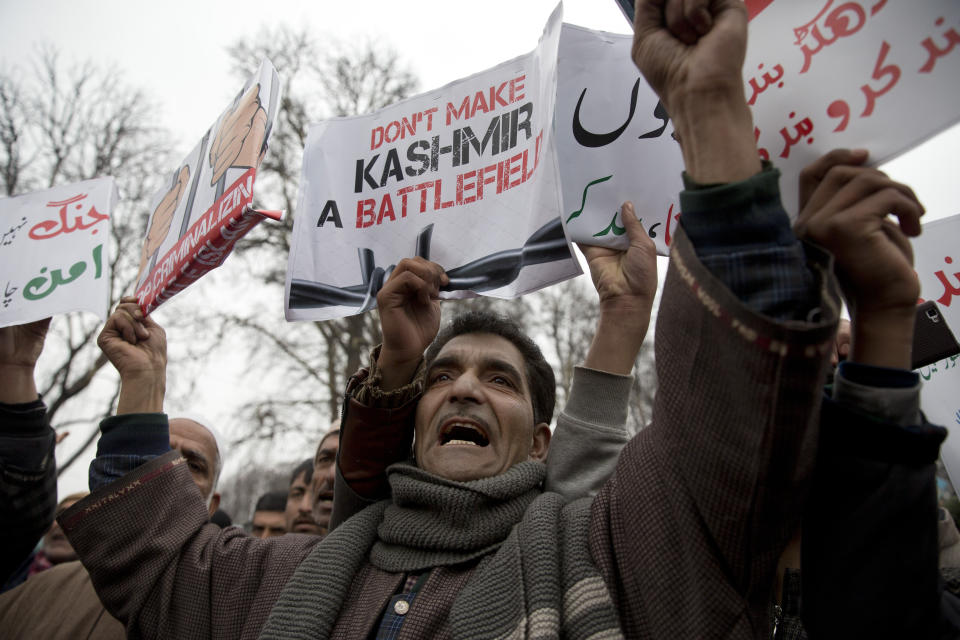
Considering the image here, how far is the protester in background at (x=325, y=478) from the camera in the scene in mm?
3682

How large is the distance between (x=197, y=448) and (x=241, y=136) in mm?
1463

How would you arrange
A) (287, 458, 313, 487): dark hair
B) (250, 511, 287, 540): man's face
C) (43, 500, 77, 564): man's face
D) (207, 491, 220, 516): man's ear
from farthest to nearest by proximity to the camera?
1. (250, 511, 287, 540): man's face
2. (287, 458, 313, 487): dark hair
3. (43, 500, 77, 564): man's face
4. (207, 491, 220, 516): man's ear

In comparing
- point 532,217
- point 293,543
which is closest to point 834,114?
point 532,217

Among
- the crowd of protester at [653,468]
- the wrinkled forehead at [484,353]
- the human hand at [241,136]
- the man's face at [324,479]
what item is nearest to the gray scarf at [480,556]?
the crowd of protester at [653,468]

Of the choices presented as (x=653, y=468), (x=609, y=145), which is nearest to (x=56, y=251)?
(x=609, y=145)

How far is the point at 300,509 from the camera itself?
4.65 m

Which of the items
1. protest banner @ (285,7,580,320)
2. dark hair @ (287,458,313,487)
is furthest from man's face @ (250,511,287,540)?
protest banner @ (285,7,580,320)

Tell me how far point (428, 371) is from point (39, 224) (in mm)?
1946

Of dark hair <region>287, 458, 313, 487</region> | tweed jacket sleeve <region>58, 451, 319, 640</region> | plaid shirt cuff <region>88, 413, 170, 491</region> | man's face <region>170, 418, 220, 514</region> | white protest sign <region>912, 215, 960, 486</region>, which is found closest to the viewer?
tweed jacket sleeve <region>58, 451, 319, 640</region>

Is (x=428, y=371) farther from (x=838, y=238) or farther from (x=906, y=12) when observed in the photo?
(x=906, y=12)

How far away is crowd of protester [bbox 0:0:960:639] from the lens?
116cm

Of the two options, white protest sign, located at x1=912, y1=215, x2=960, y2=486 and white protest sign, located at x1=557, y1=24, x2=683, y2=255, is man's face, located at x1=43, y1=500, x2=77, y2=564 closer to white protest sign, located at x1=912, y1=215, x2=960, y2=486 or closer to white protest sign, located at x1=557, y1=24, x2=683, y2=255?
white protest sign, located at x1=557, y1=24, x2=683, y2=255

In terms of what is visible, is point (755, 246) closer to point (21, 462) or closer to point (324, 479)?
point (21, 462)

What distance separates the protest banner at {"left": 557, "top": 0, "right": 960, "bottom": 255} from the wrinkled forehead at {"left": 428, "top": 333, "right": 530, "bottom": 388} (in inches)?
18.2
